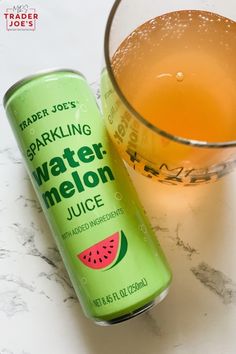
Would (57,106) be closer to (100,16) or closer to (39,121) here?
(39,121)

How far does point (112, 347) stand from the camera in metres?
0.74

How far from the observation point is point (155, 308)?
2.43 ft

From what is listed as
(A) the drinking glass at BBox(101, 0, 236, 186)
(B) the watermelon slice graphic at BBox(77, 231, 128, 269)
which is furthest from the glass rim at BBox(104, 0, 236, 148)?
(B) the watermelon slice graphic at BBox(77, 231, 128, 269)

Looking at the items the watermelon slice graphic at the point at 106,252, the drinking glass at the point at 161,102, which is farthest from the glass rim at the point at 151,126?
the watermelon slice graphic at the point at 106,252

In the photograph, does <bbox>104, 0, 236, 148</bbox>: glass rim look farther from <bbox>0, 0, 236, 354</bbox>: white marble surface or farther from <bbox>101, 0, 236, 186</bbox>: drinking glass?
<bbox>0, 0, 236, 354</bbox>: white marble surface

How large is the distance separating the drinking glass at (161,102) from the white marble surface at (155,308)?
0.08 metres

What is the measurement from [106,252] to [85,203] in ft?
0.18

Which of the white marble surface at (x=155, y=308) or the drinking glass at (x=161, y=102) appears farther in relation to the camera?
the white marble surface at (x=155, y=308)

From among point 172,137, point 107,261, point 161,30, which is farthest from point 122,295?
point 161,30

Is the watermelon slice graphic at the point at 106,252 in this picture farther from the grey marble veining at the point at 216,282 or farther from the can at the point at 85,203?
the grey marble veining at the point at 216,282

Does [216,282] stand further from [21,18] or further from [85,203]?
[21,18]

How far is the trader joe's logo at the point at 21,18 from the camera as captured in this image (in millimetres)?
787

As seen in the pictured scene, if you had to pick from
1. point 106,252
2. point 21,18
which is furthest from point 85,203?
point 21,18

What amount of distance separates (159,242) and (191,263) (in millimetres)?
44
